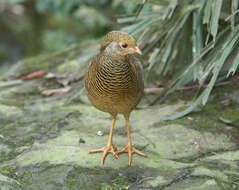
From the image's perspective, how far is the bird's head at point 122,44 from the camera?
2781 millimetres

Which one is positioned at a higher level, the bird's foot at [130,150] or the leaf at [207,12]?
the leaf at [207,12]

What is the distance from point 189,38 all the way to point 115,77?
202 centimetres

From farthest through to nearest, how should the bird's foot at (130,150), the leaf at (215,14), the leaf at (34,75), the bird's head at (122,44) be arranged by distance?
the leaf at (34,75) → the leaf at (215,14) → the bird's foot at (130,150) → the bird's head at (122,44)

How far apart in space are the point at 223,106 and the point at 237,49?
2.11ft

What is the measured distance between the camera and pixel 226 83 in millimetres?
4527

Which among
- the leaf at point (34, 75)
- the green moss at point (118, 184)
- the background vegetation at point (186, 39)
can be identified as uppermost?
the background vegetation at point (186, 39)

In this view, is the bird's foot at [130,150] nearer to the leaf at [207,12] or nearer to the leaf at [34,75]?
the leaf at [207,12]

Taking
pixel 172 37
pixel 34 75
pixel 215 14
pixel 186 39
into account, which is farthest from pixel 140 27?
pixel 34 75

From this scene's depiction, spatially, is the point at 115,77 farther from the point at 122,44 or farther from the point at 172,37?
the point at 172,37

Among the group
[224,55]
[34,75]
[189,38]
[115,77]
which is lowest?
[34,75]

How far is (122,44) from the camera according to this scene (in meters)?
2.80

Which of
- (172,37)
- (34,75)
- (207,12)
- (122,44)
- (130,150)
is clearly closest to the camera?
(122,44)

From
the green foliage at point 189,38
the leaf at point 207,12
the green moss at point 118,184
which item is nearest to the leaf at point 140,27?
the green foliage at point 189,38

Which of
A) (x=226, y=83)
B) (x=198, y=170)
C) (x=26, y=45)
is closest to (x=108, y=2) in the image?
(x=26, y=45)
